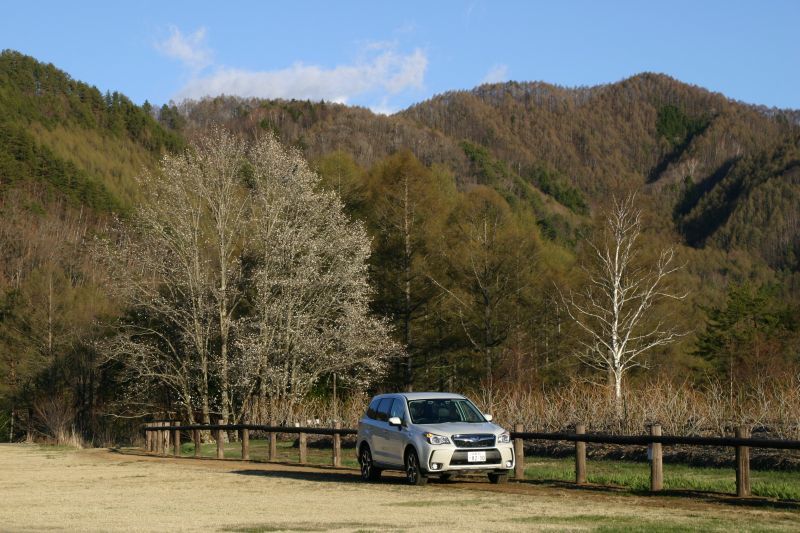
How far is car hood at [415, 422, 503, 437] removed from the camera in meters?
19.2

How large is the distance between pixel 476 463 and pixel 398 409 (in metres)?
2.27

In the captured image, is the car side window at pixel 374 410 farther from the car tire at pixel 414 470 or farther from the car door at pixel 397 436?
the car tire at pixel 414 470

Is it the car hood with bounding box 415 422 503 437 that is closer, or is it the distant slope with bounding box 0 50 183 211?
the car hood with bounding box 415 422 503 437

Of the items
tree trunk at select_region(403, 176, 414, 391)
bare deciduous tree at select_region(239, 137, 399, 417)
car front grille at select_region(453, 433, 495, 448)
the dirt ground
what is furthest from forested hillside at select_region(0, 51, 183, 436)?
car front grille at select_region(453, 433, 495, 448)

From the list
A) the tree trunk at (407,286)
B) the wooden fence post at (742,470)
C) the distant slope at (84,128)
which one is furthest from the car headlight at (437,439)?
the distant slope at (84,128)

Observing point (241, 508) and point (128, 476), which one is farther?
point (128, 476)

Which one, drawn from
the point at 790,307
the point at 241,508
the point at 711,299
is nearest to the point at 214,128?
the point at 241,508

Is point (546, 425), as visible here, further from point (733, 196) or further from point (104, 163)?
point (733, 196)

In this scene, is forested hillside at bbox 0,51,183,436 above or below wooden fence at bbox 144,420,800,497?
above

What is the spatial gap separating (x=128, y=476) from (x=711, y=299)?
87675mm

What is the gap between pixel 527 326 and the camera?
59812 millimetres

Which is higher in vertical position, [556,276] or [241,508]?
[556,276]

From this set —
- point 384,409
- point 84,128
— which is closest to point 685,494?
point 384,409

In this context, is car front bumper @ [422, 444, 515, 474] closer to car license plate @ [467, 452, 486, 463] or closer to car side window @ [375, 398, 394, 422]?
car license plate @ [467, 452, 486, 463]
